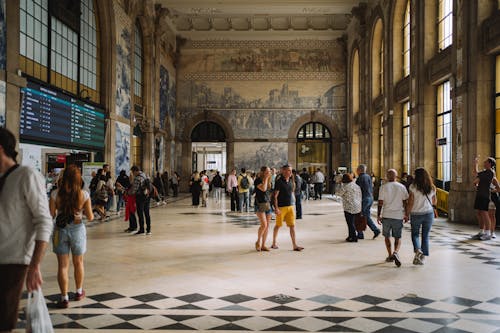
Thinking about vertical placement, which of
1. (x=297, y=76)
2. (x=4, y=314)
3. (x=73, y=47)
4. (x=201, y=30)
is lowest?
(x=4, y=314)

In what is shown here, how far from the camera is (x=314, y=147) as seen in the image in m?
33.2

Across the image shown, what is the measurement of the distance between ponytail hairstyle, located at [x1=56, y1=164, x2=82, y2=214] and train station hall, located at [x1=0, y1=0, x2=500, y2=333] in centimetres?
2

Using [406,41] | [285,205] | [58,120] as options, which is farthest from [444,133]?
[58,120]

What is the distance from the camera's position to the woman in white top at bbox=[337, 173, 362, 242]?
35.1 ft

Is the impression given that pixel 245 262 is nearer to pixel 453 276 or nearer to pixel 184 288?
pixel 184 288

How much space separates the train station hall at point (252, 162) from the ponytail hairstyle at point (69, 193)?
1.0 inches

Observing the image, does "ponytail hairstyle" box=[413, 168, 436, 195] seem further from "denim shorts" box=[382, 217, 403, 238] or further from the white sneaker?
the white sneaker

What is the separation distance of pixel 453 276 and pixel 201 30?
88.6ft

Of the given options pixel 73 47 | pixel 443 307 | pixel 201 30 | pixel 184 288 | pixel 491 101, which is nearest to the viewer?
pixel 443 307

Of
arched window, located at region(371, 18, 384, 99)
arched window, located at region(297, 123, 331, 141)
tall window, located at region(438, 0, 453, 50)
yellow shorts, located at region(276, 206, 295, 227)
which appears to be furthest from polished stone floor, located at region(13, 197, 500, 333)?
arched window, located at region(297, 123, 331, 141)

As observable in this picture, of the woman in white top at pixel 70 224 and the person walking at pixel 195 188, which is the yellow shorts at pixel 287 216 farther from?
the person walking at pixel 195 188

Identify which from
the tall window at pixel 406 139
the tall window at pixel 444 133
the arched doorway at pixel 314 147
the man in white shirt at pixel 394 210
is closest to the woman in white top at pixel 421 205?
the man in white shirt at pixel 394 210

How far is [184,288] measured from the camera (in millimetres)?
6352

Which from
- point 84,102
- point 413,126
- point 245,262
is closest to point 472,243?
point 245,262
